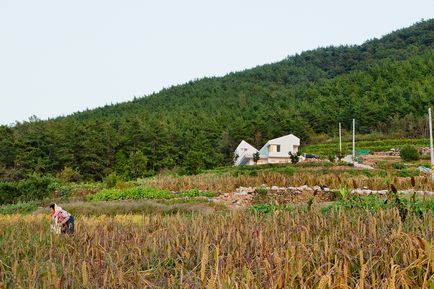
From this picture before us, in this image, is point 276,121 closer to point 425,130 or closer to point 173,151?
point 173,151

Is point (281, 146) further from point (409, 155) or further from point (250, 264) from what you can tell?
point (250, 264)

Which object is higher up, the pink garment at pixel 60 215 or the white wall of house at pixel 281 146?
the pink garment at pixel 60 215

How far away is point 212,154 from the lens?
6294 cm

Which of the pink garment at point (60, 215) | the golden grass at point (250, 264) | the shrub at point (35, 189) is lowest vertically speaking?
the shrub at point (35, 189)

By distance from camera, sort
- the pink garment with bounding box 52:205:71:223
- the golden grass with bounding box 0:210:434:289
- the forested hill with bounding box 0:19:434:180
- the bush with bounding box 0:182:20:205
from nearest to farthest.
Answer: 1. the golden grass with bounding box 0:210:434:289
2. the pink garment with bounding box 52:205:71:223
3. the bush with bounding box 0:182:20:205
4. the forested hill with bounding box 0:19:434:180

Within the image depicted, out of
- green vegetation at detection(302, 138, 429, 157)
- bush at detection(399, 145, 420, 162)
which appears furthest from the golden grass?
green vegetation at detection(302, 138, 429, 157)

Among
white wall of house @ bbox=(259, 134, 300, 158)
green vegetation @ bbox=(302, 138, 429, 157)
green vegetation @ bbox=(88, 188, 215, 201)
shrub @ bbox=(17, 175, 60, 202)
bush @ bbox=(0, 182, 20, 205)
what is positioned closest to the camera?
green vegetation @ bbox=(88, 188, 215, 201)

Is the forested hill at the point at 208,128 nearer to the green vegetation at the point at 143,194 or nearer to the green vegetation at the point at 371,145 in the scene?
the green vegetation at the point at 371,145

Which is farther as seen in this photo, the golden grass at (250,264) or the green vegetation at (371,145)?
the green vegetation at (371,145)

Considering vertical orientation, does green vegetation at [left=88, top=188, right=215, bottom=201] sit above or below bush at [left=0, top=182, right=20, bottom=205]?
above

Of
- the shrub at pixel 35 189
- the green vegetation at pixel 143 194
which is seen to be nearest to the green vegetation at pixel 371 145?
the shrub at pixel 35 189

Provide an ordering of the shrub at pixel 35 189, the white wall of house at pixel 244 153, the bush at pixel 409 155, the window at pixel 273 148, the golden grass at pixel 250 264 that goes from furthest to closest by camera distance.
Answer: the white wall of house at pixel 244 153 → the window at pixel 273 148 → the bush at pixel 409 155 → the shrub at pixel 35 189 → the golden grass at pixel 250 264

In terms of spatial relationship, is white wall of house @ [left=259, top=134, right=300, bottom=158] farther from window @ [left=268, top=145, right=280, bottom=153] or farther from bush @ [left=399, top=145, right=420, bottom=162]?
bush @ [left=399, top=145, right=420, bottom=162]

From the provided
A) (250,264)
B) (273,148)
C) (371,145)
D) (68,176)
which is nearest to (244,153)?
(273,148)
